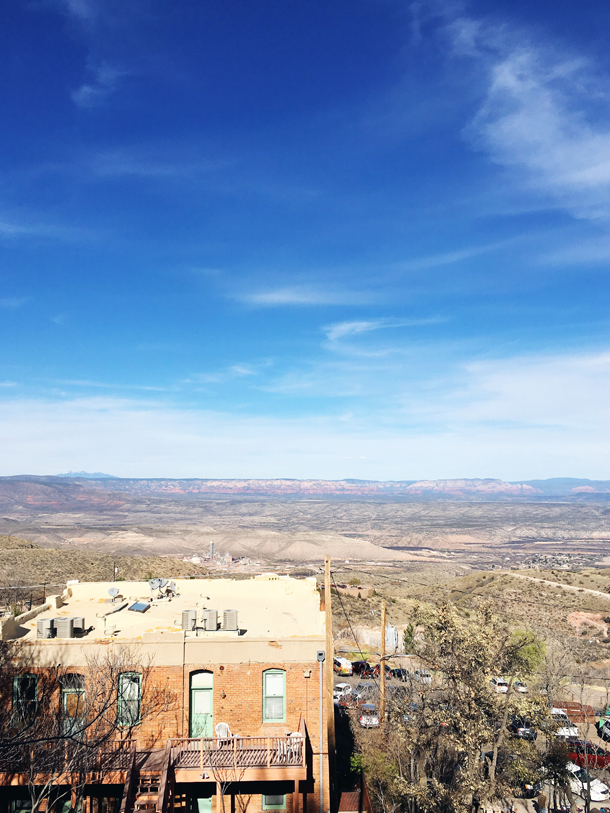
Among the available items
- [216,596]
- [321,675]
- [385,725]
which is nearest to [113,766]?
[321,675]

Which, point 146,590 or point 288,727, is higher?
point 146,590

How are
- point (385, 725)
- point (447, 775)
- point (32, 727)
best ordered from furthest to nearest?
point (385, 725)
point (447, 775)
point (32, 727)

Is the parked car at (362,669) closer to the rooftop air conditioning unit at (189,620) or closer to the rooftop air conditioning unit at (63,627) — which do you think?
the rooftop air conditioning unit at (189,620)

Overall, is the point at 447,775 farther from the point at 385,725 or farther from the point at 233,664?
the point at 233,664

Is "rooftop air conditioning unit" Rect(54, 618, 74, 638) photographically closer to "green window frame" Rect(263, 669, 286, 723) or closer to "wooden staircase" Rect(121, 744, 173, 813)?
"wooden staircase" Rect(121, 744, 173, 813)

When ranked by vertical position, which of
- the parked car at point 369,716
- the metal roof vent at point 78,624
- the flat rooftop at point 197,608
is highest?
the metal roof vent at point 78,624

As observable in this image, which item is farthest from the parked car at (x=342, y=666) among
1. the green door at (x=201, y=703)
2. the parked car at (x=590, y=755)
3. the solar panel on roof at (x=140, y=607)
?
the green door at (x=201, y=703)

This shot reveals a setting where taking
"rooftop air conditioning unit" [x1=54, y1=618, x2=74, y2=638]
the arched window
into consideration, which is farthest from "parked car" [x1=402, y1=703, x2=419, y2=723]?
"rooftop air conditioning unit" [x1=54, y1=618, x2=74, y2=638]
